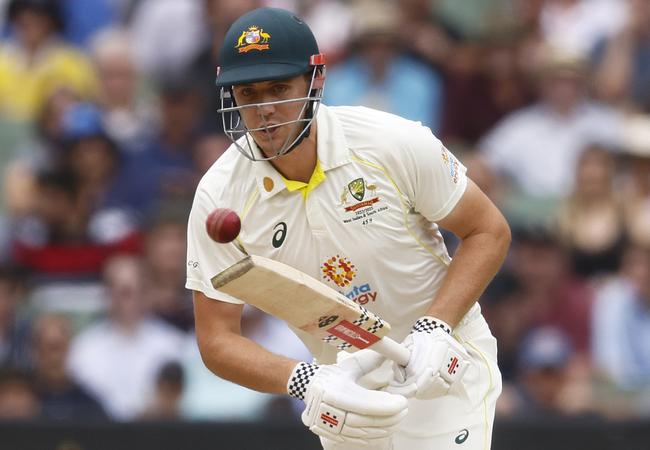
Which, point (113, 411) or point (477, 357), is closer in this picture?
point (477, 357)

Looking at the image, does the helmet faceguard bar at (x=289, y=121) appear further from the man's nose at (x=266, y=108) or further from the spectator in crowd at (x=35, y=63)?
the spectator in crowd at (x=35, y=63)

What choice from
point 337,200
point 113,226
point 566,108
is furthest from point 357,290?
point 566,108

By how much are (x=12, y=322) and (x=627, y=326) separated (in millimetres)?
3774

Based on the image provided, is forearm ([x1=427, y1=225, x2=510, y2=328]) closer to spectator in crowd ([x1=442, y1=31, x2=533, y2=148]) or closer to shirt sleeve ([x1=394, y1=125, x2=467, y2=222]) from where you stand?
shirt sleeve ([x1=394, y1=125, x2=467, y2=222])

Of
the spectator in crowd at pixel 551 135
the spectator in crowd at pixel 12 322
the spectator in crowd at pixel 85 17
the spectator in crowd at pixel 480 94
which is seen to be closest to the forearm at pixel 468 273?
the spectator in crowd at pixel 12 322

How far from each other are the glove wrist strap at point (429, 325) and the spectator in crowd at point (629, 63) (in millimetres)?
5327

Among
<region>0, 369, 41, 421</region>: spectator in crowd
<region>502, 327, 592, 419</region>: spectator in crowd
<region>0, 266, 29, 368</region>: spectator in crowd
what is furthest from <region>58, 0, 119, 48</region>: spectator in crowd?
<region>502, 327, 592, 419</region>: spectator in crowd

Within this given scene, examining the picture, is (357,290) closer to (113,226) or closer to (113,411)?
(113,411)

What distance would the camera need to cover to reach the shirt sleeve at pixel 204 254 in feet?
15.1

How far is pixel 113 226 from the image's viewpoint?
8.76 metres

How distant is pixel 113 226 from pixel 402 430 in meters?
4.40

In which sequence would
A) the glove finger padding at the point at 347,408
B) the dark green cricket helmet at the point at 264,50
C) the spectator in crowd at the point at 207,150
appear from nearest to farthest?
the glove finger padding at the point at 347,408
the dark green cricket helmet at the point at 264,50
the spectator in crowd at the point at 207,150

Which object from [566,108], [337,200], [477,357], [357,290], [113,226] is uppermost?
[337,200]

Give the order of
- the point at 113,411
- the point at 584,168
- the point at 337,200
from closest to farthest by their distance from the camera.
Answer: the point at 337,200, the point at 113,411, the point at 584,168
